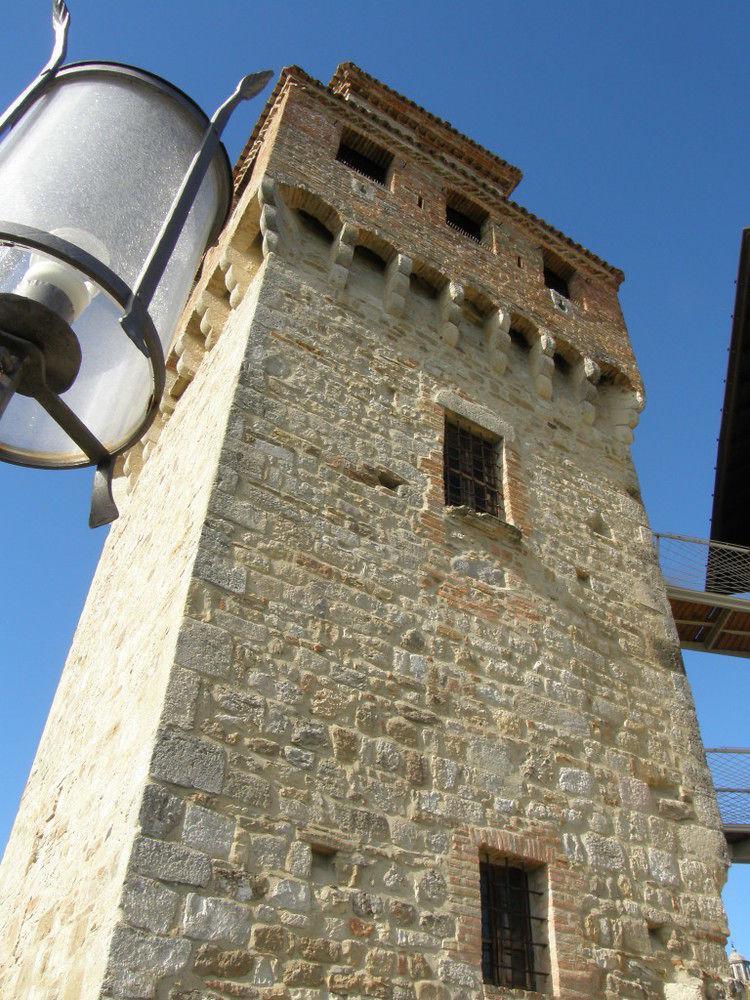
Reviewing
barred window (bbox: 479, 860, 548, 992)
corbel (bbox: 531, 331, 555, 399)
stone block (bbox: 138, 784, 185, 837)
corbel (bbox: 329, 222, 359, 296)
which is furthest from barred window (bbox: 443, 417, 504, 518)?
stone block (bbox: 138, 784, 185, 837)

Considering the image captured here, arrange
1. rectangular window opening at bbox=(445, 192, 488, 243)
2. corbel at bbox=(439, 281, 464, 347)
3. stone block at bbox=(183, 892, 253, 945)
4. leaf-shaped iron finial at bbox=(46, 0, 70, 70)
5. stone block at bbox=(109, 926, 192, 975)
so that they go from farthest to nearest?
rectangular window opening at bbox=(445, 192, 488, 243) → corbel at bbox=(439, 281, 464, 347) → stone block at bbox=(183, 892, 253, 945) → stone block at bbox=(109, 926, 192, 975) → leaf-shaped iron finial at bbox=(46, 0, 70, 70)

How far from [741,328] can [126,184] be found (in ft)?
47.7

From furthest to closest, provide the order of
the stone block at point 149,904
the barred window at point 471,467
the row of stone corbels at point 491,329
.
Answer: the row of stone corbels at point 491,329 < the barred window at point 471,467 < the stone block at point 149,904

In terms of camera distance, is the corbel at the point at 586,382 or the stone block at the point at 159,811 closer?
the stone block at the point at 159,811

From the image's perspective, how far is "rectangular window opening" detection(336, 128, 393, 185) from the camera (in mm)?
9375

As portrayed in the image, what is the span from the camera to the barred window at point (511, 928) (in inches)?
189

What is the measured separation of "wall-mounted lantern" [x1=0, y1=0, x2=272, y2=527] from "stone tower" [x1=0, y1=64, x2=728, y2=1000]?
96.3 inches

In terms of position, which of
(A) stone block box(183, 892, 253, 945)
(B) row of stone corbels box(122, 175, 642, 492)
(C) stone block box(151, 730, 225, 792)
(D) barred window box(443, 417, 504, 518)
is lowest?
(A) stone block box(183, 892, 253, 945)

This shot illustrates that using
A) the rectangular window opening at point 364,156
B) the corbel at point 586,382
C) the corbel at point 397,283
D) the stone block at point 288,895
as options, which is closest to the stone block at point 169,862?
the stone block at point 288,895

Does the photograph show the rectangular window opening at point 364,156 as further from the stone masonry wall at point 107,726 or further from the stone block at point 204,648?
the stone block at point 204,648

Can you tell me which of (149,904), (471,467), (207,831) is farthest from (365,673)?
(471,467)

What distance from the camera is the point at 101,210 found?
209 cm

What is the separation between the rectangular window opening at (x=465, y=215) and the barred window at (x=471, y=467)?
337 cm

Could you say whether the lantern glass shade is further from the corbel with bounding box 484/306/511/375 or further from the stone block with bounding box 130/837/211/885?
the corbel with bounding box 484/306/511/375
